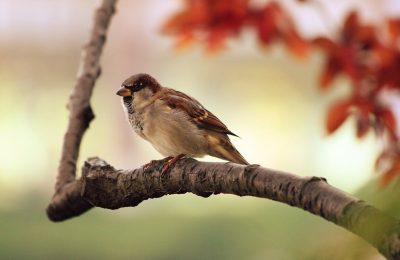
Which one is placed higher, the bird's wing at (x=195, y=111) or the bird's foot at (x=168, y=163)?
the bird's wing at (x=195, y=111)

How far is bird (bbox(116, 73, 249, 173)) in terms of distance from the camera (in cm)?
137

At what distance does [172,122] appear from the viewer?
1.41 meters

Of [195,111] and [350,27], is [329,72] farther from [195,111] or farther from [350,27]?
[195,111]

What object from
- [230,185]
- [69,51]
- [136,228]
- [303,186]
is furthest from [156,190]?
[69,51]

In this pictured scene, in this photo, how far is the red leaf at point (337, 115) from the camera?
57.2 inches

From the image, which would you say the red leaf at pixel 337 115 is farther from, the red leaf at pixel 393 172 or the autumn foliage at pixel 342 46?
the red leaf at pixel 393 172

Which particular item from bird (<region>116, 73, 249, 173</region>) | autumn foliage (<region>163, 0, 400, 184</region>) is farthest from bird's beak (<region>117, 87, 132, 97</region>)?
autumn foliage (<region>163, 0, 400, 184</region>)

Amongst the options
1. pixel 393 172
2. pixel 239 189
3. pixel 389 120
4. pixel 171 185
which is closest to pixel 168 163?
pixel 171 185

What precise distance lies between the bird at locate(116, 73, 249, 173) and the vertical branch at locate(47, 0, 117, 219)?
0.11 metres

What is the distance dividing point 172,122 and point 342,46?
0.42 meters

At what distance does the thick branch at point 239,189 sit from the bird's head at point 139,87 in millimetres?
357

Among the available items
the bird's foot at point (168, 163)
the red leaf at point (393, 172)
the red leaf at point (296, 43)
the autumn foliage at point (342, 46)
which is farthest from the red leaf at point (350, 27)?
the bird's foot at point (168, 163)

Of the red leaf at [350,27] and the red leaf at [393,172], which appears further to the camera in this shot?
the red leaf at [350,27]

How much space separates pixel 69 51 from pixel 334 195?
215 inches
